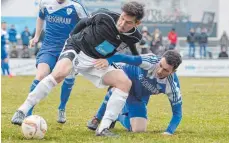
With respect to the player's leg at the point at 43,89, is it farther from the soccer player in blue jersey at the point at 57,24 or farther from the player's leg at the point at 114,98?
the soccer player in blue jersey at the point at 57,24

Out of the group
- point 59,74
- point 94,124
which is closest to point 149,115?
point 94,124

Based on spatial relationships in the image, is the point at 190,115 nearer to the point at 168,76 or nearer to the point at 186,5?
the point at 168,76

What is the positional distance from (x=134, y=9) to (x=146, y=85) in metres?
1.46

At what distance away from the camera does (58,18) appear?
10.6 m

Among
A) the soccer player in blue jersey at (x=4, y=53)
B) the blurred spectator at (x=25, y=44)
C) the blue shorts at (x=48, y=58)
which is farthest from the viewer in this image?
the blurred spectator at (x=25, y=44)

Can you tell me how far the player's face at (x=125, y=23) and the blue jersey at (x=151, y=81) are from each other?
1.28ft

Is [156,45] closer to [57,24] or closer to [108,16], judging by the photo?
[57,24]

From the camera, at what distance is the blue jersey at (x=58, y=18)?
416 inches

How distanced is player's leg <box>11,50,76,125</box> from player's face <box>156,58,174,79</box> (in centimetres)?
118

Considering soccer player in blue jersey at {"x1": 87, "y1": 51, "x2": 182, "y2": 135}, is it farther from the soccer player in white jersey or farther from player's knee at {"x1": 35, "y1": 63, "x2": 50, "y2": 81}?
player's knee at {"x1": 35, "y1": 63, "x2": 50, "y2": 81}

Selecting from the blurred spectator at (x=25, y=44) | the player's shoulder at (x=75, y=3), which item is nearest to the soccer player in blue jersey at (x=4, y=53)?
the blurred spectator at (x=25, y=44)

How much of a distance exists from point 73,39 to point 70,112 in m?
4.51

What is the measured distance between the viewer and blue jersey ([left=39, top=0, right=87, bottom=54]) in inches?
416

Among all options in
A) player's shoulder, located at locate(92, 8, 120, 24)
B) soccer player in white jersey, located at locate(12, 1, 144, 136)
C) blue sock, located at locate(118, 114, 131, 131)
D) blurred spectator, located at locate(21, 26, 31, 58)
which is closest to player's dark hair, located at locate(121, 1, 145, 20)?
soccer player in white jersey, located at locate(12, 1, 144, 136)
